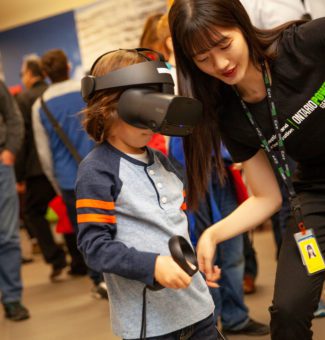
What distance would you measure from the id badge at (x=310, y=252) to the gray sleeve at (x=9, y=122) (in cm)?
203

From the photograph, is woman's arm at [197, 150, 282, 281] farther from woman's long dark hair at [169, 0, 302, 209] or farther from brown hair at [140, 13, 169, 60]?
brown hair at [140, 13, 169, 60]

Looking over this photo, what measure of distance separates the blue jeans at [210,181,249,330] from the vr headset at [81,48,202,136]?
3.86ft

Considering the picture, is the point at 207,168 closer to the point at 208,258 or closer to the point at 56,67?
the point at 208,258

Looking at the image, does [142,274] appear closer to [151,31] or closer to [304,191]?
[304,191]

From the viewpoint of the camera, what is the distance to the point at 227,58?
5.06 ft

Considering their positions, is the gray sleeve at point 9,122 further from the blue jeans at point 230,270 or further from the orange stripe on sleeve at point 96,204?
the orange stripe on sleeve at point 96,204

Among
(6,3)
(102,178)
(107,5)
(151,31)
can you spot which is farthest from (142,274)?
(6,3)

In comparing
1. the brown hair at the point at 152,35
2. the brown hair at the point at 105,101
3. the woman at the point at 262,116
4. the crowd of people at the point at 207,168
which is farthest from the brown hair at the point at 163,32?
the brown hair at the point at 105,101

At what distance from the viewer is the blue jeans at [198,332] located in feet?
4.58

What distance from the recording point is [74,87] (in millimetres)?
3395

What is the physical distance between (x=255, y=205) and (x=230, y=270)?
2.66 ft

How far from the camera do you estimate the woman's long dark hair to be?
1.50 metres

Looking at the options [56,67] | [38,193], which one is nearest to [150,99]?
[56,67]

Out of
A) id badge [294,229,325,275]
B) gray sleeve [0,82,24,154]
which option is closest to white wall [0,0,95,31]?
gray sleeve [0,82,24,154]
